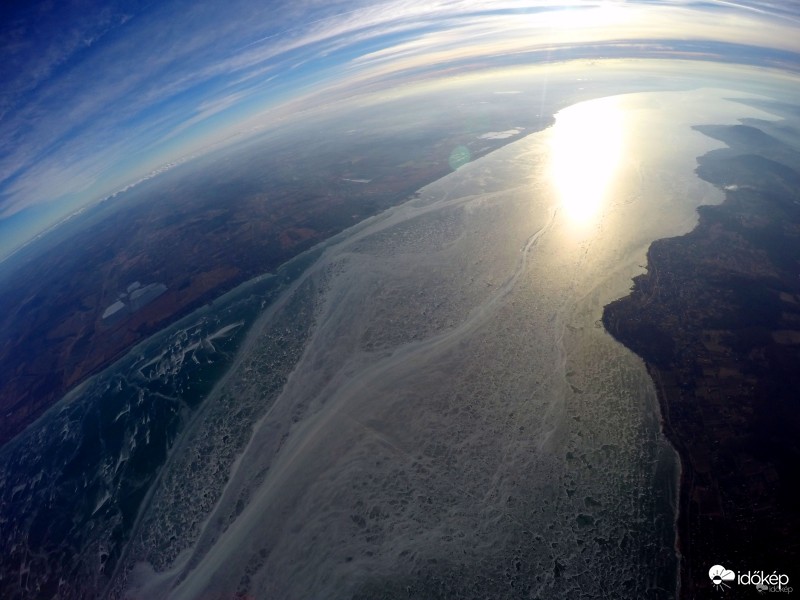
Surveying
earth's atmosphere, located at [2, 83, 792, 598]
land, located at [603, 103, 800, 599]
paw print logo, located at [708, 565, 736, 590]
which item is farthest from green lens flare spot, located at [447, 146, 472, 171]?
paw print logo, located at [708, 565, 736, 590]

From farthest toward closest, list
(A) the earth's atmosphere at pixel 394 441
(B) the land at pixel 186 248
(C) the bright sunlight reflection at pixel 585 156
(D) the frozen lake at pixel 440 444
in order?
1. (C) the bright sunlight reflection at pixel 585 156
2. (B) the land at pixel 186 248
3. (A) the earth's atmosphere at pixel 394 441
4. (D) the frozen lake at pixel 440 444

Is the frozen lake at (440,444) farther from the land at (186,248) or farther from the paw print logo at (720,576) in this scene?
the land at (186,248)

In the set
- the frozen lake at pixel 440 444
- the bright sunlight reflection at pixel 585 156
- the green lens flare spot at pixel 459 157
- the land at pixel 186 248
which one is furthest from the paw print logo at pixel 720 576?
the green lens flare spot at pixel 459 157

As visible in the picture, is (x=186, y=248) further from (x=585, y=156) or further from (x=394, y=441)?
(x=585, y=156)

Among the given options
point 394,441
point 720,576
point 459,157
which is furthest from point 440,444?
point 459,157

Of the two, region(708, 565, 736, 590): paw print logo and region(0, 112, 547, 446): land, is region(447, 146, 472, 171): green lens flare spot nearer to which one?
region(0, 112, 547, 446): land

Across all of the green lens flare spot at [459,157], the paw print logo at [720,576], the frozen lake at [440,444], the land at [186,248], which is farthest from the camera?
the green lens flare spot at [459,157]

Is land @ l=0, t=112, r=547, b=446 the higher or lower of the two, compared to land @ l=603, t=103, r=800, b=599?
higher
